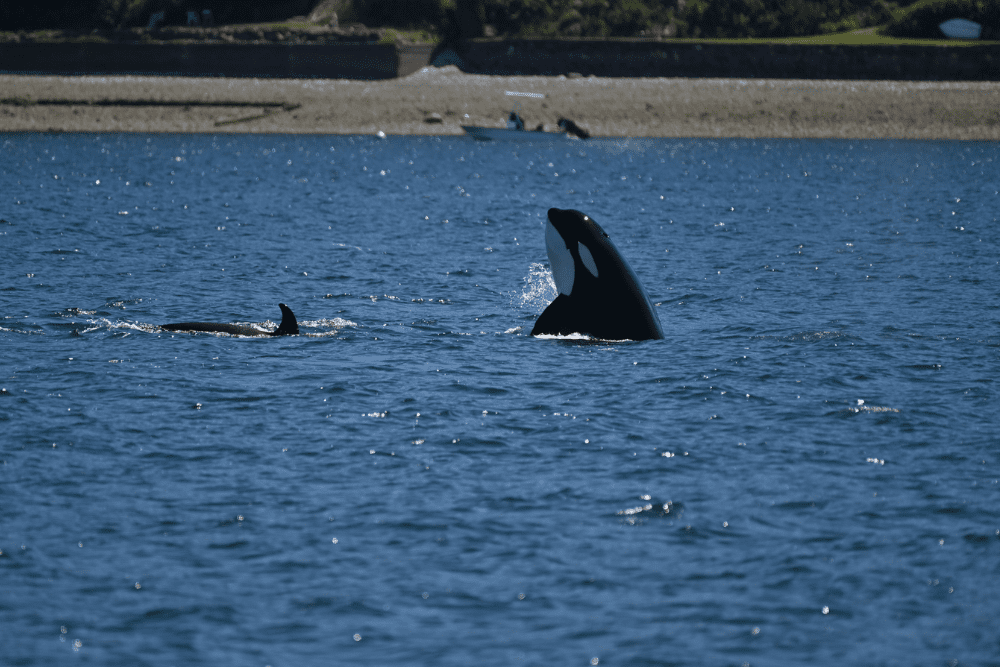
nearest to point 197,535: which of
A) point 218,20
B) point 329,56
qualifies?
point 329,56

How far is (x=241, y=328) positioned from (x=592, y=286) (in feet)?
17.5

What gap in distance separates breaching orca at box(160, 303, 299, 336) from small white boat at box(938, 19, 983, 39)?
293 feet

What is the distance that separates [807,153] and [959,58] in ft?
77.2

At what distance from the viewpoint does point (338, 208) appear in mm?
38688

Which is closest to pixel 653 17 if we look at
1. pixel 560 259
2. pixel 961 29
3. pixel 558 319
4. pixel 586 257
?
pixel 961 29

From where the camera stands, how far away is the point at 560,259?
14648mm

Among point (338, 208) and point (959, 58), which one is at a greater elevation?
point (959, 58)

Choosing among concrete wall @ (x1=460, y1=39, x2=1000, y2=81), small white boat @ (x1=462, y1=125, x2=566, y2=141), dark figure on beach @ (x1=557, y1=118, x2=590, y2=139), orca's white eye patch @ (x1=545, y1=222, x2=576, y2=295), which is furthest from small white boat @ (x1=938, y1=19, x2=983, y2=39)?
orca's white eye patch @ (x1=545, y1=222, x2=576, y2=295)

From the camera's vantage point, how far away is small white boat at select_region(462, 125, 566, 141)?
75.4m

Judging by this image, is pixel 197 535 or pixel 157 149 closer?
pixel 197 535

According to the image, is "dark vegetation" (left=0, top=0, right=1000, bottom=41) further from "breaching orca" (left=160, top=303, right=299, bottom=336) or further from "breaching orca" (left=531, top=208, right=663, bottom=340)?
"breaching orca" (left=531, top=208, right=663, bottom=340)

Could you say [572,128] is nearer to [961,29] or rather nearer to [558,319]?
[961,29]

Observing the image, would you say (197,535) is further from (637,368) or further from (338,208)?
(338,208)

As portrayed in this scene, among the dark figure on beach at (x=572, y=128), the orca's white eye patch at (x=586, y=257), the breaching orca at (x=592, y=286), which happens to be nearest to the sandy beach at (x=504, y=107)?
the dark figure on beach at (x=572, y=128)
